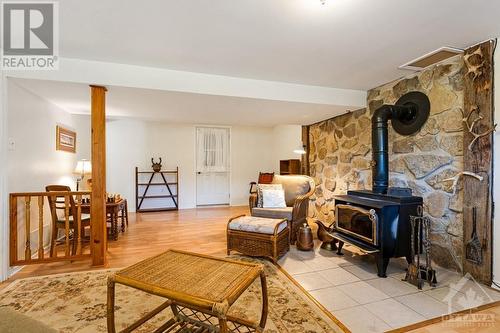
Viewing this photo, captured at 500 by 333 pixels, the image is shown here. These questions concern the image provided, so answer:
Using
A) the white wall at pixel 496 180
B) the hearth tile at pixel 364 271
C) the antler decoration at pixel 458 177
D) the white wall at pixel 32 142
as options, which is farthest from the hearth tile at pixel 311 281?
the white wall at pixel 32 142

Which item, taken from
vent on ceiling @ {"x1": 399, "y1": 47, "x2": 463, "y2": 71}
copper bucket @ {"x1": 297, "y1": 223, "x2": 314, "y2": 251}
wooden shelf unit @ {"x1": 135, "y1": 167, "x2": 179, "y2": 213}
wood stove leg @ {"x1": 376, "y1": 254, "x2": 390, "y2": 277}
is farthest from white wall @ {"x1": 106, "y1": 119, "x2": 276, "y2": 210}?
wood stove leg @ {"x1": 376, "y1": 254, "x2": 390, "y2": 277}

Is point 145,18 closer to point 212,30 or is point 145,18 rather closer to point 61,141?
point 212,30

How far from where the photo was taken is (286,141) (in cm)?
629

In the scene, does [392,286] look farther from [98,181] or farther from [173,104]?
[173,104]

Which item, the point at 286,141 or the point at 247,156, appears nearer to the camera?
the point at 286,141

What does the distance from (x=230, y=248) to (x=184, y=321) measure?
4.53ft

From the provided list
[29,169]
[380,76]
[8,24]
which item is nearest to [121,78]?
[8,24]

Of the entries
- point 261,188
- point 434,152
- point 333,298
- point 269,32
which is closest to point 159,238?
point 261,188

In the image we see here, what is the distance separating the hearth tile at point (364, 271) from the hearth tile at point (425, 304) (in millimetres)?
394

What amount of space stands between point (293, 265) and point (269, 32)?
2.33 m

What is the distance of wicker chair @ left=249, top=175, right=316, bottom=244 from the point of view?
3389mm

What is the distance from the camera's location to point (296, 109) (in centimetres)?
384

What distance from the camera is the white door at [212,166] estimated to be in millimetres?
6461

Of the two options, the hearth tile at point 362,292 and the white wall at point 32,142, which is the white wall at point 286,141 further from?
the white wall at point 32,142
